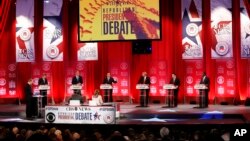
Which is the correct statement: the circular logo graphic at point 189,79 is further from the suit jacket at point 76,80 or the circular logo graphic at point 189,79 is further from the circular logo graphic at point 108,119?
the circular logo graphic at point 108,119

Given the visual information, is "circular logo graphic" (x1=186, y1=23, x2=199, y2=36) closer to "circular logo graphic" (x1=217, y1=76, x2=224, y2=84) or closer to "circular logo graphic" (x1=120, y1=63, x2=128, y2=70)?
"circular logo graphic" (x1=217, y1=76, x2=224, y2=84)

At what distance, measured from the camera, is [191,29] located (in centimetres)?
1777

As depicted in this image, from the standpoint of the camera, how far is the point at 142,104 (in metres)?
16.3

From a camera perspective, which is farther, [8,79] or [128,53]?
[8,79]

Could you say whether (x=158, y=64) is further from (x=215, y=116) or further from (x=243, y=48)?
(x=215, y=116)

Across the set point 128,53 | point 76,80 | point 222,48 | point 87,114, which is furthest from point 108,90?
point 87,114

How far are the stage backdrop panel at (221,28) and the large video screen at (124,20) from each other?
2.51 meters

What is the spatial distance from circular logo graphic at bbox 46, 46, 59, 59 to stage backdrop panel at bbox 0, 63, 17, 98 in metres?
1.67

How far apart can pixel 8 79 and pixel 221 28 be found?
370 inches

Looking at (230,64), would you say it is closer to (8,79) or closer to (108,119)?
(108,119)

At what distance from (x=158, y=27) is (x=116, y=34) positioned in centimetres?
161

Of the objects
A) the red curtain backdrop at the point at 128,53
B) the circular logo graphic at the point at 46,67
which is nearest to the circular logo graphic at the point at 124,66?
the red curtain backdrop at the point at 128,53

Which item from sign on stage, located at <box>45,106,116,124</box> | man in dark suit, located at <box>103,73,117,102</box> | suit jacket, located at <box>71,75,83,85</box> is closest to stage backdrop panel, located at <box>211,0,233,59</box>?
man in dark suit, located at <box>103,73,117,102</box>

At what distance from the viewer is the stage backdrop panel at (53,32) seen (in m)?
18.9
